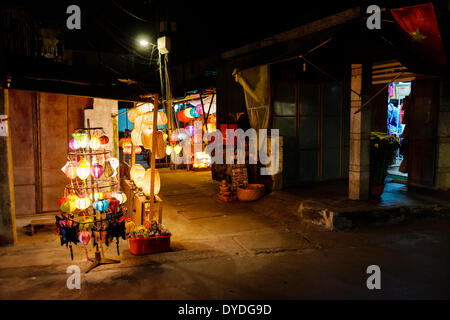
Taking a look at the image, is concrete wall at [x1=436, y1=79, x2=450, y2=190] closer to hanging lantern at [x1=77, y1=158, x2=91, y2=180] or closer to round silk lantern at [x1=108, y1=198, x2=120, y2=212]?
round silk lantern at [x1=108, y1=198, x2=120, y2=212]

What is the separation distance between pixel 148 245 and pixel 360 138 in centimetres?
663

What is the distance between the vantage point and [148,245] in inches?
297

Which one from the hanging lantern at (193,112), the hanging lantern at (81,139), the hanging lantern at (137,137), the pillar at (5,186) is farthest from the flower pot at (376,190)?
the pillar at (5,186)

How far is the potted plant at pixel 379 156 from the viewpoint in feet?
33.6

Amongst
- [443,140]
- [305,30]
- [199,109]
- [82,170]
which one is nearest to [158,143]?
[82,170]

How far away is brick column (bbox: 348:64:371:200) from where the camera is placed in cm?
984

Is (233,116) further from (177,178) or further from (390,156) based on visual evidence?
(390,156)

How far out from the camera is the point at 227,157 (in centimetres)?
1505

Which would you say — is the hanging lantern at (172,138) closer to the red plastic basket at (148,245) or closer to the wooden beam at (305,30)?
the red plastic basket at (148,245)

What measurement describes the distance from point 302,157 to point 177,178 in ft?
25.0

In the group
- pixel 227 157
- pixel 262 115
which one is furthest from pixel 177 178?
pixel 262 115

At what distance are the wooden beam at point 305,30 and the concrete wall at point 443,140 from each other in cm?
403

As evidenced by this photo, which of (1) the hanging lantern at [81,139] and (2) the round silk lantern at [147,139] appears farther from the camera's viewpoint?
(2) the round silk lantern at [147,139]

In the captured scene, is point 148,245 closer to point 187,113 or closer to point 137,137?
point 137,137
